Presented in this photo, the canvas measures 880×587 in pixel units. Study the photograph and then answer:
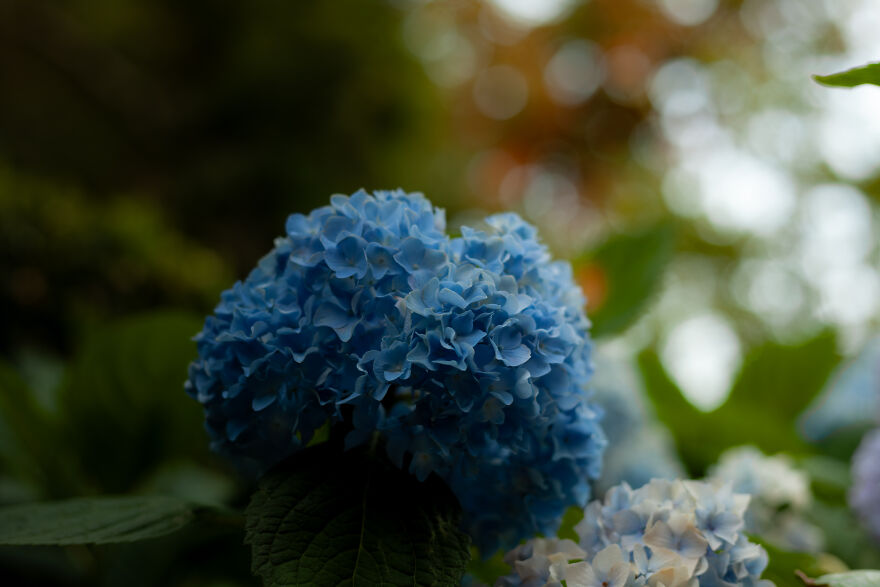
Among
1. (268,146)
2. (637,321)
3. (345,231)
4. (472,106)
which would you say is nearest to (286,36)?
(268,146)

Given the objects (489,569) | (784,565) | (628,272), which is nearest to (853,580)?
(784,565)

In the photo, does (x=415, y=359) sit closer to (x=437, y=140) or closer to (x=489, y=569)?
(x=489, y=569)

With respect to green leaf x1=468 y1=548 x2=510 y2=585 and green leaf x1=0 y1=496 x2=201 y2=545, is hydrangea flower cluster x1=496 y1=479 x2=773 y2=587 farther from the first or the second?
green leaf x1=0 y1=496 x2=201 y2=545

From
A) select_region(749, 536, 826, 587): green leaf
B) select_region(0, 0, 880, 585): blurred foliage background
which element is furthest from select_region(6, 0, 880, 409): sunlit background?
select_region(749, 536, 826, 587): green leaf

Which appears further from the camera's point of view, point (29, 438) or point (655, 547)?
point (29, 438)

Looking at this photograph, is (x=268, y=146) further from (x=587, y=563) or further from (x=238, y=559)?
(x=587, y=563)
